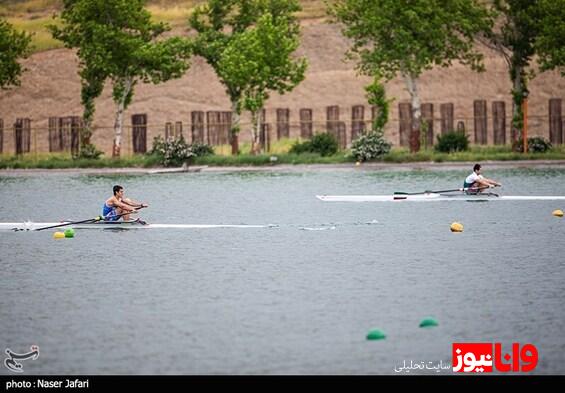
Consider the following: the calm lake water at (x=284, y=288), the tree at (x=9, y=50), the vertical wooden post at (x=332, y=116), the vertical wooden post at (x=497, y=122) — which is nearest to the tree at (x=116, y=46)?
the tree at (x=9, y=50)

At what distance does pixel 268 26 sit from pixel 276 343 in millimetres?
54762

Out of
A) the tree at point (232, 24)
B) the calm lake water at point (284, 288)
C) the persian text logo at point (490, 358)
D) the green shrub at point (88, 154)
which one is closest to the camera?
the persian text logo at point (490, 358)

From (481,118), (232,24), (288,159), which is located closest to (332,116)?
(481,118)

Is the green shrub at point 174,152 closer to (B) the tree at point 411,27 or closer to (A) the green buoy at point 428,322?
(B) the tree at point 411,27

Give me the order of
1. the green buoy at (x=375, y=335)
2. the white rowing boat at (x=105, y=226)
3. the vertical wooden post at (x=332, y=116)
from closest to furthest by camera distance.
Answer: the green buoy at (x=375, y=335), the white rowing boat at (x=105, y=226), the vertical wooden post at (x=332, y=116)

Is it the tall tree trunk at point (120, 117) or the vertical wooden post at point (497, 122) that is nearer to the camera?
the tall tree trunk at point (120, 117)

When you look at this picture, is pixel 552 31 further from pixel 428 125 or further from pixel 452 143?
pixel 428 125

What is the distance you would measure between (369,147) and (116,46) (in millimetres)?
16777

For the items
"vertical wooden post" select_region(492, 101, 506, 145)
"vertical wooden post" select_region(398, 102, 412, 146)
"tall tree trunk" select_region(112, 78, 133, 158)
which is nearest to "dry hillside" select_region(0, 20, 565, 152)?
"vertical wooden post" select_region(398, 102, 412, 146)

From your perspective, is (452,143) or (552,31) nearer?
(552,31)

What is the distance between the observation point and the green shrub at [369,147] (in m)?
66.4

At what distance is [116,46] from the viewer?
235 feet

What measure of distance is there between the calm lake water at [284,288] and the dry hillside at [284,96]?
67.8 m
